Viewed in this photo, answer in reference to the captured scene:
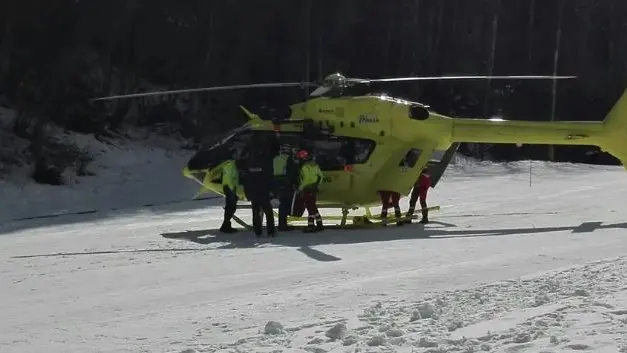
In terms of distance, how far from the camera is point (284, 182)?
40.6 feet

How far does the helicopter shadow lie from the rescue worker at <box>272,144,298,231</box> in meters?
0.35

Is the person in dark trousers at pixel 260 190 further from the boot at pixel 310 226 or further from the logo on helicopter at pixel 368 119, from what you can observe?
the logo on helicopter at pixel 368 119

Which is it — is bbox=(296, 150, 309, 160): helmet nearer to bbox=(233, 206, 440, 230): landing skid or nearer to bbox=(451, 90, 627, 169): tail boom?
bbox=(233, 206, 440, 230): landing skid

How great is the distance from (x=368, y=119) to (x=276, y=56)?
1546cm

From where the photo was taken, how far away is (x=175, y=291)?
7672mm

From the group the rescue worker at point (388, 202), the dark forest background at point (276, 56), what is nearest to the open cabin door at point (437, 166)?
the rescue worker at point (388, 202)

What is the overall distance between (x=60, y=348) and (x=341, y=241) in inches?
238

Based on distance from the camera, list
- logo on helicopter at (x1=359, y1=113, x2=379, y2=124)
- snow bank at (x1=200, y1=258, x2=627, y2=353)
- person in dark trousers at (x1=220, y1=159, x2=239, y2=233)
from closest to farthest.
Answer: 1. snow bank at (x1=200, y1=258, x2=627, y2=353)
2. person in dark trousers at (x1=220, y1=159, x2=239, y2=233)
3. logo on helicopter at (x1=359, y1=113, x2=379, y2=124)

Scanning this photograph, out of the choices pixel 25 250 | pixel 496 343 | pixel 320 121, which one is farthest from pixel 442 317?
pixel 320 121

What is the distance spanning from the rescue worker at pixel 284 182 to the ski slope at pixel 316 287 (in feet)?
2.00

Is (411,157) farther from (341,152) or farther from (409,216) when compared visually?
(341,152)

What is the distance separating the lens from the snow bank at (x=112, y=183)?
1717 centimetres

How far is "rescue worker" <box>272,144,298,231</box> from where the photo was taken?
40.5 feet

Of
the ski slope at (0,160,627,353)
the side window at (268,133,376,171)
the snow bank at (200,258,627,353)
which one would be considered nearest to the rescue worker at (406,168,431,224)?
the ski slope at (0,160,627,353)
